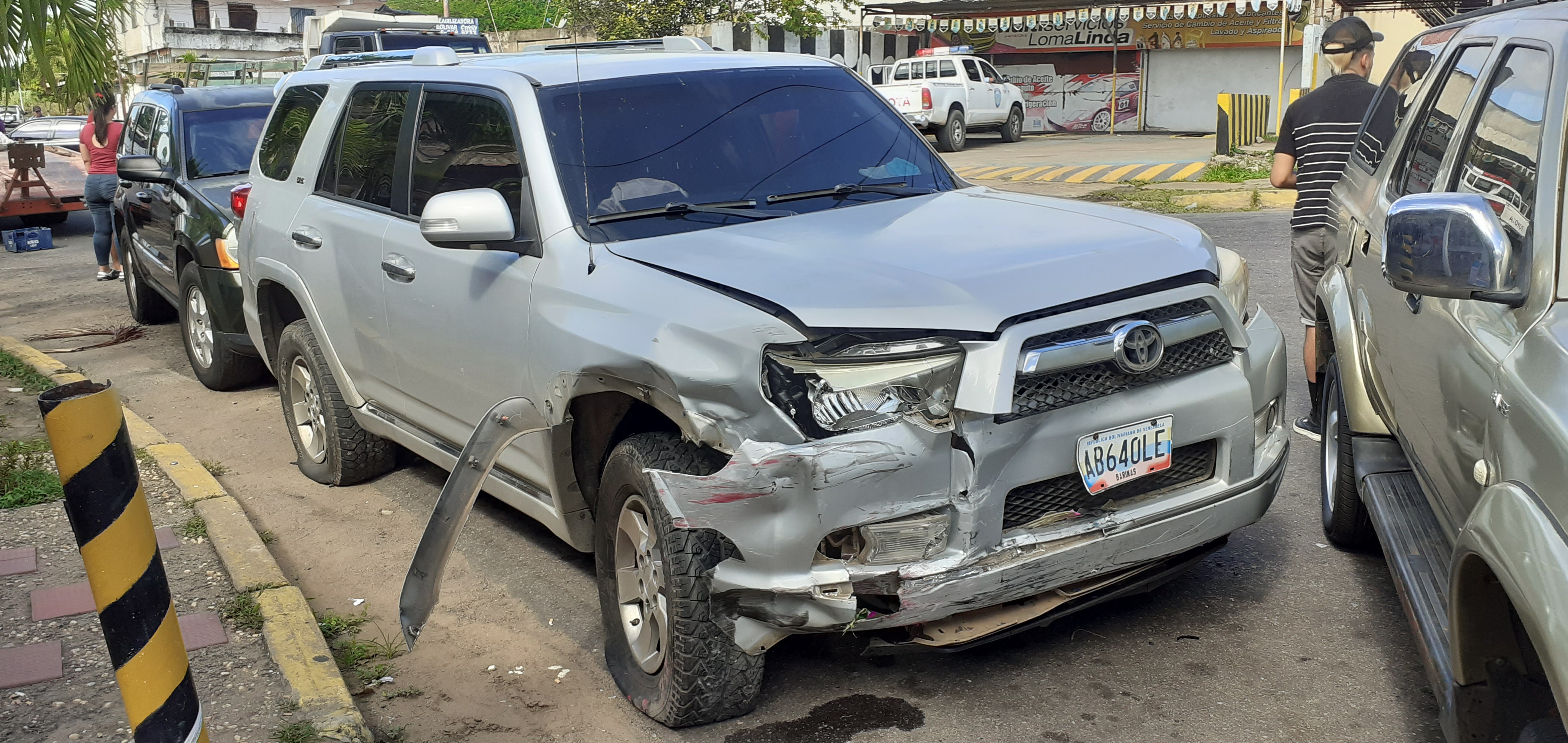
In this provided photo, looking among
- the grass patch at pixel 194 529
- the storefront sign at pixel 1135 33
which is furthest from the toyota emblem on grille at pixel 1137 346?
the storefront sign at pixel 1135 33

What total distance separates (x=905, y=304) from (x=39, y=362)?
25.0 feet

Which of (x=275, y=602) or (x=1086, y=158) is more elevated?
(x=1086, y=158)

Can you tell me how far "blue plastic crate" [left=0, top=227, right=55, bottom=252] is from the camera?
628 inches

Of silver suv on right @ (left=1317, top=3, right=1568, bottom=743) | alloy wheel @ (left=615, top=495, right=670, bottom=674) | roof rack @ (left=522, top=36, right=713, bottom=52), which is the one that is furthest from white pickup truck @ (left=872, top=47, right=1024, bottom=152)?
alloy wheel @ (left=615, top=495, right=670, bottom=674)

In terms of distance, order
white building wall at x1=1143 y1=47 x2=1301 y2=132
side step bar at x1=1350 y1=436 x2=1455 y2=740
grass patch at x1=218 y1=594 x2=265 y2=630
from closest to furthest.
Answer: side step bar at x1=1350 y1=436 x2=1455 y2=740 < grass patch at x1=218 y1=594 x2=265 y2=630 < white building wall at x1=1143 y1=47 x2=1301 y2=132

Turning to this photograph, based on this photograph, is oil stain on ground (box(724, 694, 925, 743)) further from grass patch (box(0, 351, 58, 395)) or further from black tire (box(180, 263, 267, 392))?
grass patch (box(0, 351, 58, 395))

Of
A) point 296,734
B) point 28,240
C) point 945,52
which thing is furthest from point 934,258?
point 945,52

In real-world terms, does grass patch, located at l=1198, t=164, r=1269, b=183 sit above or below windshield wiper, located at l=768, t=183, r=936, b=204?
below

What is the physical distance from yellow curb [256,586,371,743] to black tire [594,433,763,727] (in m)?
0.77

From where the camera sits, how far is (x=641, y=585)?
375cm

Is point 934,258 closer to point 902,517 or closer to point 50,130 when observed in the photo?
point 902,517

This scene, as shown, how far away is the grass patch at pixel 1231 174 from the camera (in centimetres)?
1764

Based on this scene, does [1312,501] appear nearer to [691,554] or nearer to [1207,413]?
[1207,413]

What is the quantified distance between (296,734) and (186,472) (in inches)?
118
